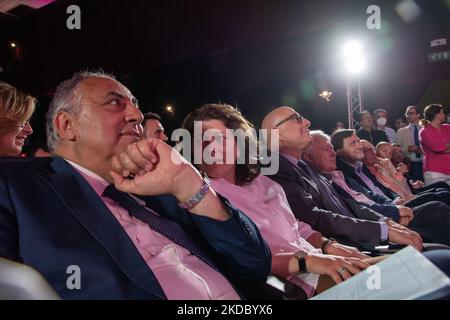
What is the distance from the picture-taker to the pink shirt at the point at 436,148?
362cm

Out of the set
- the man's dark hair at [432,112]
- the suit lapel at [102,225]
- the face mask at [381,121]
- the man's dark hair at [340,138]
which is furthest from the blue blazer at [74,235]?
the face mask at [381,121]

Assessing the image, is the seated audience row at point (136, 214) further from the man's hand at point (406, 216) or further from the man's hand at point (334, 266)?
the man's hand at point (406, 216)

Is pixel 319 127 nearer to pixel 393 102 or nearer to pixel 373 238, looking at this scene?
pixel 393 102

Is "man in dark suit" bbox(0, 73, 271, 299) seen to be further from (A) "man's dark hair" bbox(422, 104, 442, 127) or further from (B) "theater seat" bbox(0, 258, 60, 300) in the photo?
(A) "man's dark hair" bbox(422, 104, 442, 127)

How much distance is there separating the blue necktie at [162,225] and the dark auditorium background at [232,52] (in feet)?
15.3

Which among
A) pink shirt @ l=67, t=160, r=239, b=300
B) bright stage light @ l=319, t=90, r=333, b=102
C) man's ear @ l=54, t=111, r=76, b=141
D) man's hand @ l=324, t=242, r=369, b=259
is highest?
bright stage light @ l=319, t=90, r=333, b=102

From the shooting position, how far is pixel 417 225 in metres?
2.13

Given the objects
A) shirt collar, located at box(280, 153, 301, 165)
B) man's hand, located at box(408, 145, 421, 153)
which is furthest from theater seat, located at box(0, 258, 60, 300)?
man's hand, located at box(408, 145, 421, 153)

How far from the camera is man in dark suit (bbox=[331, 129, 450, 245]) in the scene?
1.99m

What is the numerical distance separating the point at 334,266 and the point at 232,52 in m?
6.63

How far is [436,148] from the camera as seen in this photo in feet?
12.1

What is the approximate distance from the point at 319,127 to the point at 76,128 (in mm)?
7624

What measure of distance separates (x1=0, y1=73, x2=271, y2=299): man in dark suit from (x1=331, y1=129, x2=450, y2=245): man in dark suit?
1.35 m
